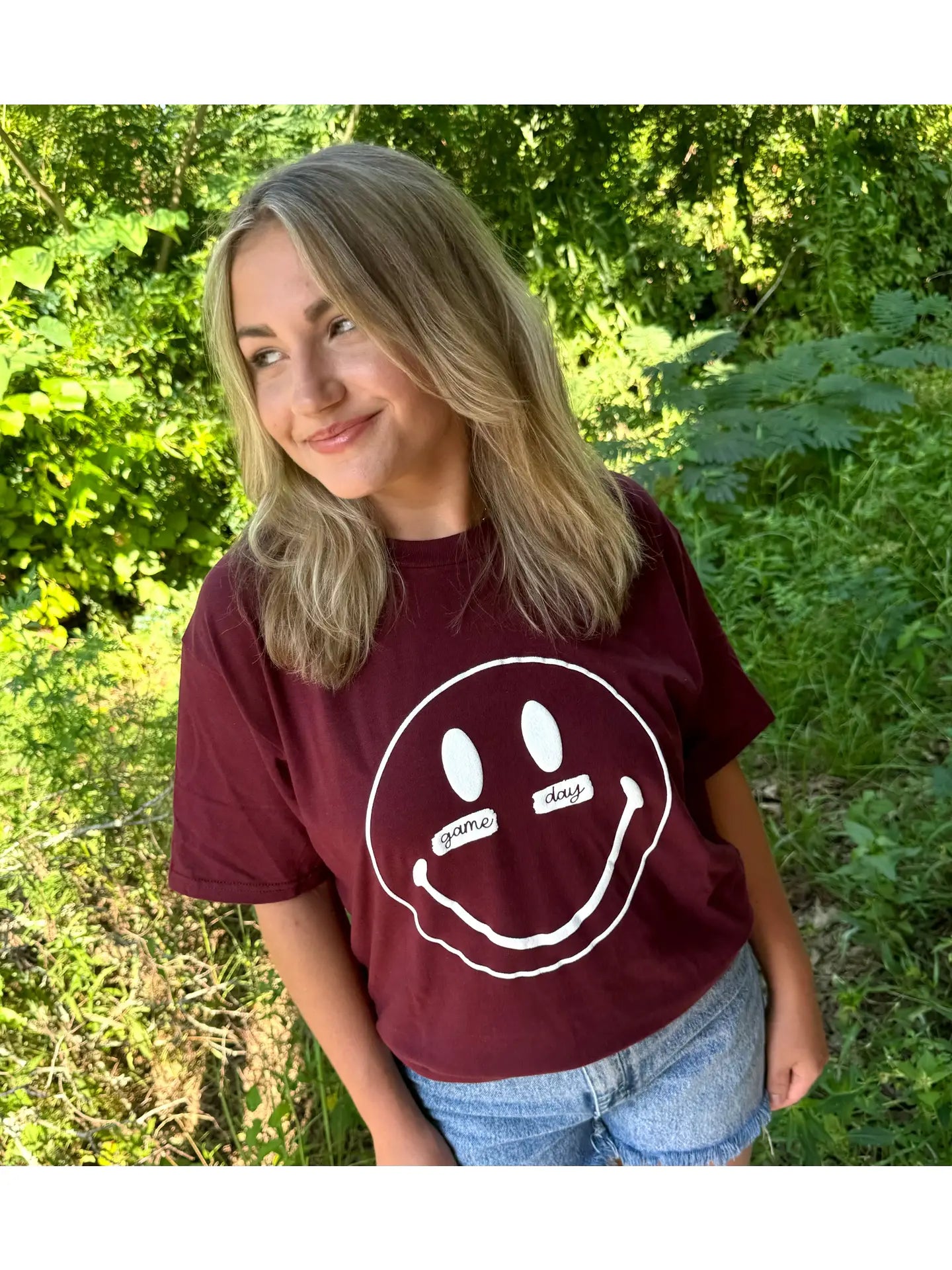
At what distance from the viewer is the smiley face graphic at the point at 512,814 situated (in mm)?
985

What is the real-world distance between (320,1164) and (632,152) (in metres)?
3.44

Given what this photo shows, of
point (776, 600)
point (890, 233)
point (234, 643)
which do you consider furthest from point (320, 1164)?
point (890, 233)

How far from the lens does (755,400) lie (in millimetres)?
3424

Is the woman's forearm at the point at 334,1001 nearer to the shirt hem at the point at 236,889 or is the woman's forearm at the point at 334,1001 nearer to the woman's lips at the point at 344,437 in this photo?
the shirt hem at the point at 236,889

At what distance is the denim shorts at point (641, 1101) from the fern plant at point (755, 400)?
1830 millimetres

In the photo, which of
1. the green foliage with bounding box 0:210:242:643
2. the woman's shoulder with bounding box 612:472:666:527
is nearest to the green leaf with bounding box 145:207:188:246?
the green foliage with bounding box 0:210:242:643

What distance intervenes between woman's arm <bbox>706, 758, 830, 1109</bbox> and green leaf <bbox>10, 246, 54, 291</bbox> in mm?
2065

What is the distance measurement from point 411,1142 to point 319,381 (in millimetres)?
825

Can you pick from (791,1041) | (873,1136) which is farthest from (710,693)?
(873,1136)

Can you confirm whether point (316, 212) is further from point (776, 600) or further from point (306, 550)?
point (776, 600)

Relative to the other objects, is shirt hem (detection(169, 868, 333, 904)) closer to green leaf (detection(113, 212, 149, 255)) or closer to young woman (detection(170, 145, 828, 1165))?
young woman (detection(170, 145, 828, 1165))

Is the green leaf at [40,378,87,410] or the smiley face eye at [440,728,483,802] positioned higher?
the green leaf at [40,378,87,410]

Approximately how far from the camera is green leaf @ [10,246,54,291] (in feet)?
7.93

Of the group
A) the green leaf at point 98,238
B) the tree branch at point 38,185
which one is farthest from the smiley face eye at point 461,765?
the tree branch at point 38,185
